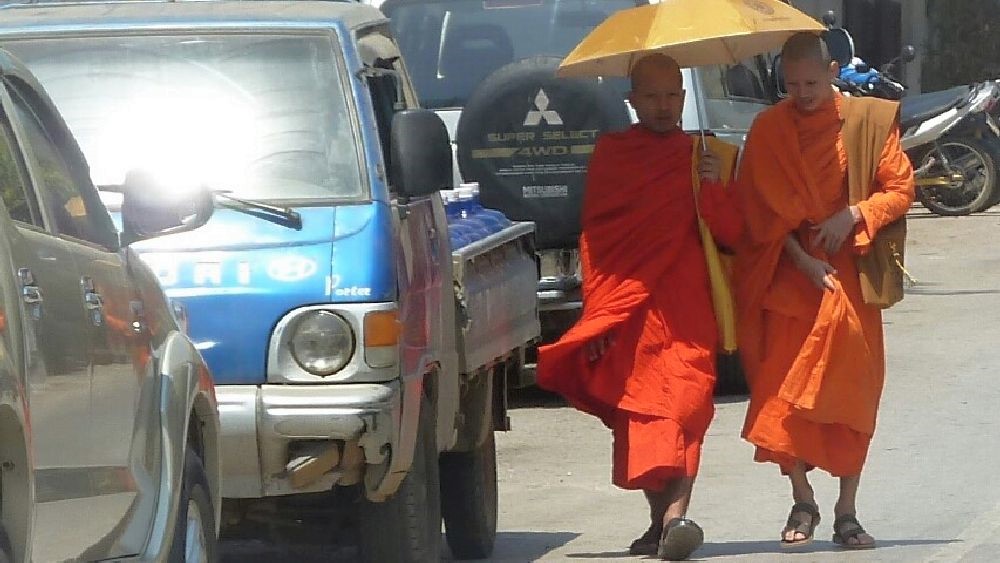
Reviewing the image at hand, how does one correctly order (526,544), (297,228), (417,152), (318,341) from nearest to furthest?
(318,341), (297,228), (417,152), (526,544)

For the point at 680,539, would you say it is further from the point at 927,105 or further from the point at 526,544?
the point at 927,105

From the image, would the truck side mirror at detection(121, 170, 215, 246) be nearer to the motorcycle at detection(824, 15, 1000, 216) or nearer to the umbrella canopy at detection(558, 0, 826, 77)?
the umbrella canopy at detection(558, 0, 826, 77)

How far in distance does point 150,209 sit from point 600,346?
2676 mm

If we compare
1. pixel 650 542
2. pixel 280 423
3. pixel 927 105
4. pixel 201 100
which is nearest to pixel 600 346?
pixel 650 542

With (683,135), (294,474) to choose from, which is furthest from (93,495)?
(683,135)

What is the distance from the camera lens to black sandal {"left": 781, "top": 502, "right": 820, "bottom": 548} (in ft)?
23.7

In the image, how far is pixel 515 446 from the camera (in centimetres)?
1024

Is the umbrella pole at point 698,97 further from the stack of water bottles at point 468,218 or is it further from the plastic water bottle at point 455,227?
the plastic water bottle at point 455,227

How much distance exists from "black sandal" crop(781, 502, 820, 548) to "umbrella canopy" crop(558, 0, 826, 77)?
64.6 inches

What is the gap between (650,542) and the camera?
724 cm

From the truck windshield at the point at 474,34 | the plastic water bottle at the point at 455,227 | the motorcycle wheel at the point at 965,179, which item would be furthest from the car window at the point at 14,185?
the motorcycle wheel at the point at 965,179

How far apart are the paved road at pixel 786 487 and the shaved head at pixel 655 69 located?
1642mm

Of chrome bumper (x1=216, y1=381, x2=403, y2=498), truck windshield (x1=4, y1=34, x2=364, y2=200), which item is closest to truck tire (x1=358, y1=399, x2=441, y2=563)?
chrome bumper (x1=216, y1=381, x2=403, y2=498)

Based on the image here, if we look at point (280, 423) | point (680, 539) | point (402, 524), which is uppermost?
point (280, 423)
